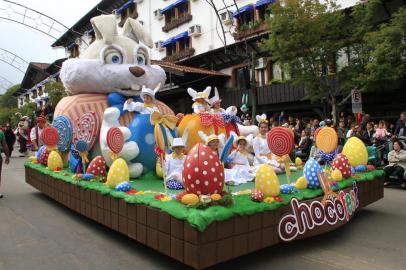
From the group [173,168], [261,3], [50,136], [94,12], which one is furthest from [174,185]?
[94,12]

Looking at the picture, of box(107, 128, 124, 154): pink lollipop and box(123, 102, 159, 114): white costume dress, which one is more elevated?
box(123, 102, 159, 114): white costume dress

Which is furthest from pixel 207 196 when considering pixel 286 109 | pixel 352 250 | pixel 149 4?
pixel 149 4

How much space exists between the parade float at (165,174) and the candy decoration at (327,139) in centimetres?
2

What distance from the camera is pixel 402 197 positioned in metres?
8.09

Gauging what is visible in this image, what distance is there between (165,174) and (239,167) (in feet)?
6.72

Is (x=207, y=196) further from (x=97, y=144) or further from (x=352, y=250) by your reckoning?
(x=97, y=144)

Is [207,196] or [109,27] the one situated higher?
[109,27]

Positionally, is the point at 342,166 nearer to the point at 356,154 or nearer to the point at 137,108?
the point at 356,154

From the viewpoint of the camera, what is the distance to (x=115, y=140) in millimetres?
6246

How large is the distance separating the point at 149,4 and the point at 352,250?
27644 millimetres

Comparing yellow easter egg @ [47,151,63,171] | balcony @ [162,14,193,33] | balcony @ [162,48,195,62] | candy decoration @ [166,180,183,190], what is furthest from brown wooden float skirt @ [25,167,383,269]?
balcony @ [162,14,193,33]

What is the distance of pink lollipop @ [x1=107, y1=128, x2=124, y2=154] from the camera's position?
619 centimetres

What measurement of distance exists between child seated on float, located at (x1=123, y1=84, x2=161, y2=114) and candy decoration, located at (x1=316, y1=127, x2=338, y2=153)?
9.85 feet

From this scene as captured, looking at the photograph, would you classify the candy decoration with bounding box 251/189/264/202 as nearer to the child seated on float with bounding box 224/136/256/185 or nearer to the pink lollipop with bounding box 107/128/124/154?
the child seated on float with bounding box 224/136/256/185
